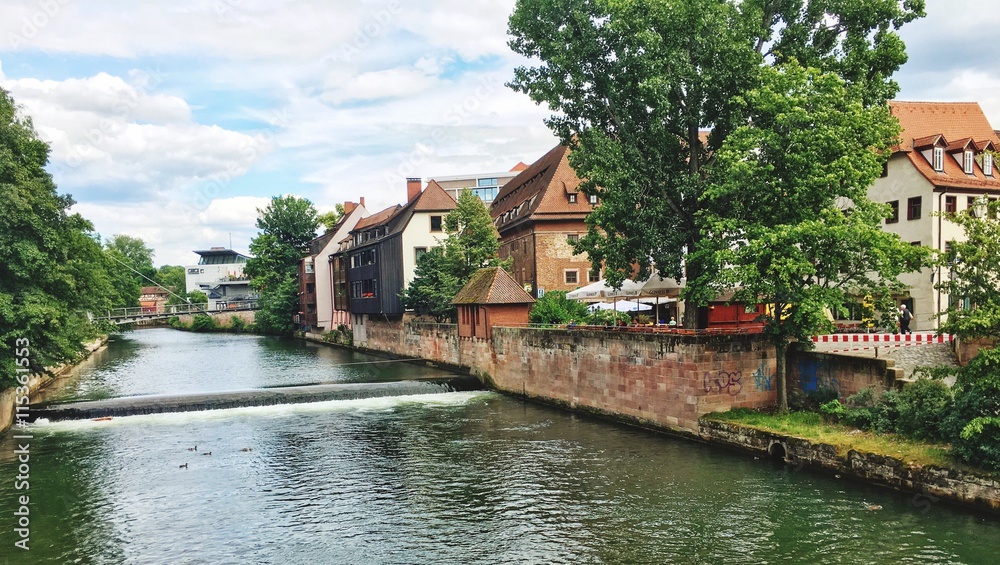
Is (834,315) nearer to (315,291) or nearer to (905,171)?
(905,171)

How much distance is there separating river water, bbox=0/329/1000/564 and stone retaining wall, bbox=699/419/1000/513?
0.34 m

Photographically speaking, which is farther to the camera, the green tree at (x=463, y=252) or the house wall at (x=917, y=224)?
the green tree at (x=463, y=252)

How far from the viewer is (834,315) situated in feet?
104

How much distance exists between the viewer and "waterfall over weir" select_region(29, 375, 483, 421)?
92.0 feet

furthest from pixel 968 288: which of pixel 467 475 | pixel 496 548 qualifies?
pixel 467 475

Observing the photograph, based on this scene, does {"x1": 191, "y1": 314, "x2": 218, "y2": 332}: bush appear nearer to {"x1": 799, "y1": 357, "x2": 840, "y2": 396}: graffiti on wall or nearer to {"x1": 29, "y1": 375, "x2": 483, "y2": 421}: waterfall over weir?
{"x1": 29, "y1": 375, "x2": 483, "y2": 421}: waterfall over weir

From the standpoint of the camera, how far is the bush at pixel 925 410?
55.1 ft

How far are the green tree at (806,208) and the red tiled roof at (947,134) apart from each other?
15.4m

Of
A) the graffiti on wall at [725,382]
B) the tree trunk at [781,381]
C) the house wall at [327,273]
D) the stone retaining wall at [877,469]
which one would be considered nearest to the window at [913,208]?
the tree trunk at [781,381]

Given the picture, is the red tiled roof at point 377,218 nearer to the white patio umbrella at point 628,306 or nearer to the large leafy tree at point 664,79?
the white patio umbrella at point 628,306

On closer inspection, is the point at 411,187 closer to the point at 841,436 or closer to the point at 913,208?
the point at 913,208

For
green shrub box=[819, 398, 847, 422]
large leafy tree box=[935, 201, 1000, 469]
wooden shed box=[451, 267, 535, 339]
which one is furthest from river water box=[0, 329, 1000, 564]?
wooden shed box=[451, 267, 535, 339]

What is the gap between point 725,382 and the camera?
2283 centimetres

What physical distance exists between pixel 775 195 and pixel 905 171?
60.4 feet
